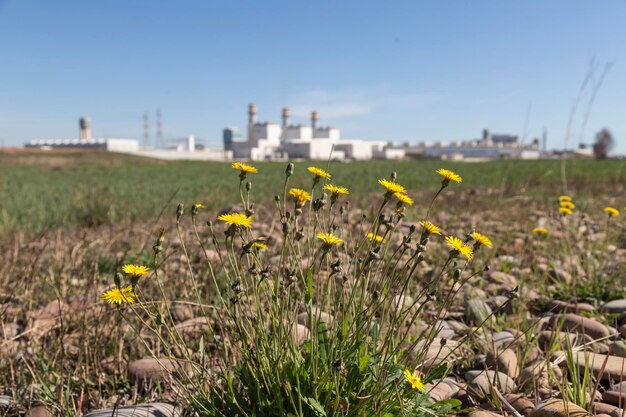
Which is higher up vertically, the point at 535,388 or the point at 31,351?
the point at 535,388

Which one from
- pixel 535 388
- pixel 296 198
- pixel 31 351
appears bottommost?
pixel 31 351

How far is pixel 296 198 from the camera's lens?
1468 millimetres

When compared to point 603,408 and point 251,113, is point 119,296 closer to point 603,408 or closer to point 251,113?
point 603,408

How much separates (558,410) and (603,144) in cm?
7796

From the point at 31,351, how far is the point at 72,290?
2.90ft

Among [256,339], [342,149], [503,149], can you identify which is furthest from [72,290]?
[503,149]

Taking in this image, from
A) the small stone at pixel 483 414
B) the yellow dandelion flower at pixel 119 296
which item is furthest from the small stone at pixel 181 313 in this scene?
the small stone at pixel 483 414

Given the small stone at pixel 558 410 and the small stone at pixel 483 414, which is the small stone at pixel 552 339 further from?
the small stone at pixel 483 414

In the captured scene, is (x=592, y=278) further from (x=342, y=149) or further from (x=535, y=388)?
(x=342, y=149)

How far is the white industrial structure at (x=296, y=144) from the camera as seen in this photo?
79000mm

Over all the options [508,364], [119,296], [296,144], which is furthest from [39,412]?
[296,144]

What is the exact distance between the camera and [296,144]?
79250 mm

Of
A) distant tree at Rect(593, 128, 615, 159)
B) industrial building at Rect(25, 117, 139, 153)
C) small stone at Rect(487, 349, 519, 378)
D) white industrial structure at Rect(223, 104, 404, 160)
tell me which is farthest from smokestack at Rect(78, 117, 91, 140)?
small stone at Rect(487, 349, 519, 378)

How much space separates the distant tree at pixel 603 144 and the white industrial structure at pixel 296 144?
28457 mm
